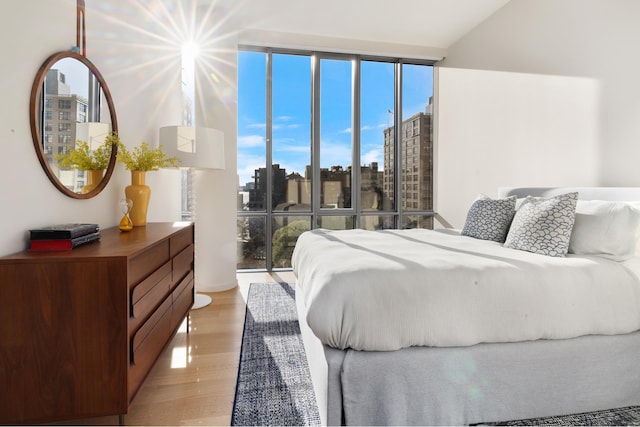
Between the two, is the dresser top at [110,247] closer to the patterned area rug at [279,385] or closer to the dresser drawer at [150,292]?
the dresser drawer at [150,292]

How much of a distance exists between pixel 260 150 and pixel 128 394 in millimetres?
3366

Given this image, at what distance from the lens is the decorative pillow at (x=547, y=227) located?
1879 millimetres

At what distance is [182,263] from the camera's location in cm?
223

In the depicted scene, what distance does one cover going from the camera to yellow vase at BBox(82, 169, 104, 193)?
1933mm

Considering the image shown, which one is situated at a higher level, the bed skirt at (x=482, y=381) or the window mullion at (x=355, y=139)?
the window mullion at (x=355, y=139)

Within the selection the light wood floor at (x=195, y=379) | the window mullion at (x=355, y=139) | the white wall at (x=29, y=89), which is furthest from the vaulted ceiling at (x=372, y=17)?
the light wood floor at (x=195, y=379)

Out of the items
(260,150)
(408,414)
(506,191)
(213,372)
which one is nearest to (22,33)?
(213,372)

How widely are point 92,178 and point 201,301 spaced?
1500 mm

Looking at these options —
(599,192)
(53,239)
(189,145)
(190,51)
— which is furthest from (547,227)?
(190,51)

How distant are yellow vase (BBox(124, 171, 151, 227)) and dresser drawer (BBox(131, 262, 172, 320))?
59 centimetres

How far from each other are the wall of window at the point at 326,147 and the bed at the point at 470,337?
9.18 ft

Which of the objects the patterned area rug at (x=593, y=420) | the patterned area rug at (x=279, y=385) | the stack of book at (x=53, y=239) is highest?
the stack of book at (x=53, y=239)

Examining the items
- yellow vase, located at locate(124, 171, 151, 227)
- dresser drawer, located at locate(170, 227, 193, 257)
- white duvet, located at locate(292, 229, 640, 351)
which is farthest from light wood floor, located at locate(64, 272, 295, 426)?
yellow vase, located at locate(124, 171, 151, 227)

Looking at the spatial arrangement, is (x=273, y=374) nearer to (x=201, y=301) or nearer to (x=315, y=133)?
(x=201, y=301)
